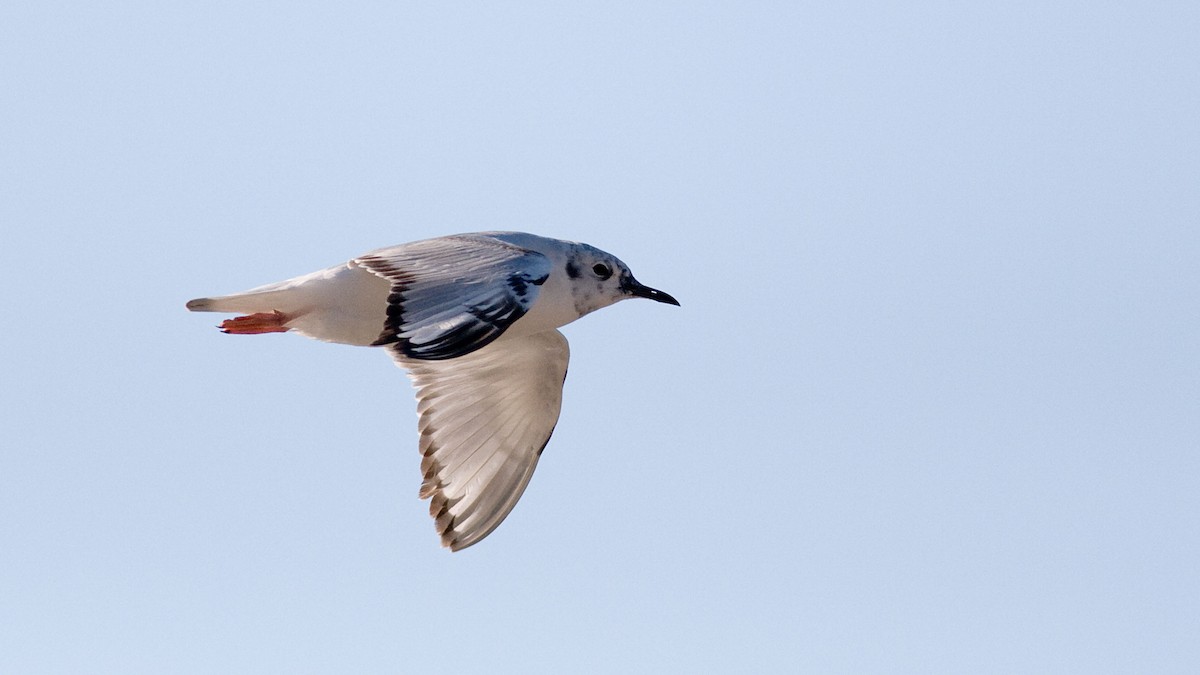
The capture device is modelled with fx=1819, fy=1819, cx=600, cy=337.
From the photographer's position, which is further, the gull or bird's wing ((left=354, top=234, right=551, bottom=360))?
the gull

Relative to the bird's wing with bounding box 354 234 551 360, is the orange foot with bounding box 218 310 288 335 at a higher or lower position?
lower

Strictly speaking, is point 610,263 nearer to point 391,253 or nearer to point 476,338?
point 391,253

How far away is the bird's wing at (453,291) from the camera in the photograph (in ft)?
35.4

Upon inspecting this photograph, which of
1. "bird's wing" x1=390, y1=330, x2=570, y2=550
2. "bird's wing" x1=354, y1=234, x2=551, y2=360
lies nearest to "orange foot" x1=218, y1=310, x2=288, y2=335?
"bird's wing" x1=354, y1=234, x2=551, y2=360

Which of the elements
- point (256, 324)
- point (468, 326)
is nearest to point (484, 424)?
point (256, 324)

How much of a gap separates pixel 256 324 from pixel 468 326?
2.63 m

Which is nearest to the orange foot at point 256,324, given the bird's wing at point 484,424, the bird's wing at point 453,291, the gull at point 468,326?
the gull at point 468,326

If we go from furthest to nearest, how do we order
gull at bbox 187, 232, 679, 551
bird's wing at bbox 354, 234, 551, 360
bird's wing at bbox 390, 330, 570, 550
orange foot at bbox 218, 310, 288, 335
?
bird's wing at bbox 390, 330, 570, 550 < orange foot at bbox 218, 310, 288, 335 < gull at bbox 187, 232, 679, 551 < bird's wing at bbox 354, 234, 551, 360

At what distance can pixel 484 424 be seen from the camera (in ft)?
47.1

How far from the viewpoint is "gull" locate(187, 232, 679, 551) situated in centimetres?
1111

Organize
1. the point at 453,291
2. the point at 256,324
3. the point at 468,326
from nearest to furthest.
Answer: the point at 468,326
the point at 453,291
the point at 256,324

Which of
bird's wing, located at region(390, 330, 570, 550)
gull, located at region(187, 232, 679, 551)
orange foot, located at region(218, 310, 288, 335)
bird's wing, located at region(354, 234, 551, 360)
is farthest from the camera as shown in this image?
bird's wing, located at region(390, 330, 570, 550)

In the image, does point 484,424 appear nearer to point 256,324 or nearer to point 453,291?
point 256,324

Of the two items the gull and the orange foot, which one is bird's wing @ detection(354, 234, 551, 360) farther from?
the orange foot
